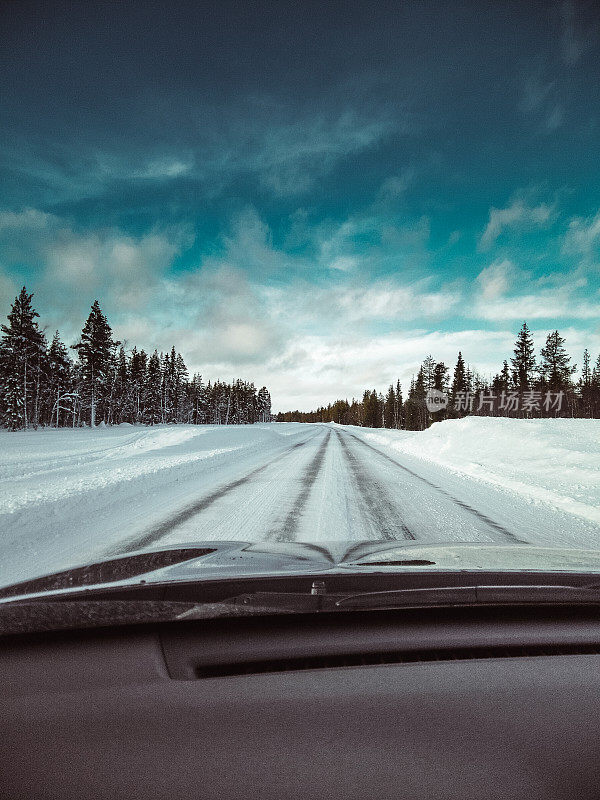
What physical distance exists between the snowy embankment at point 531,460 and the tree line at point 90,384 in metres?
40.3

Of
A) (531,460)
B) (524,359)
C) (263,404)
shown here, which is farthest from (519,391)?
(263,404)

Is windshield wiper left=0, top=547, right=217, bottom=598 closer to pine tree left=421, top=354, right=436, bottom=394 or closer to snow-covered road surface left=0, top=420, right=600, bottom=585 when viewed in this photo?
snow-covered road surface left=0, top=420, right=600, bottom=585

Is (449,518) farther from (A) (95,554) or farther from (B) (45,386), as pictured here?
(B) (45,386)

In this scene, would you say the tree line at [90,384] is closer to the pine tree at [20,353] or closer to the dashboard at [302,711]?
the pine tree at [20,353]

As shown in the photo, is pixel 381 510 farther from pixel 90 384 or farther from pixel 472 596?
pixel 90 384

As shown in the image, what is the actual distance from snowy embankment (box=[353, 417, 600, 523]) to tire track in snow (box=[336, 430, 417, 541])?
9.04ft

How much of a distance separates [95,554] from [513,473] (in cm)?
983

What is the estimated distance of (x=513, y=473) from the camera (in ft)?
33.1

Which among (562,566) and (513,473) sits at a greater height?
(562,566)

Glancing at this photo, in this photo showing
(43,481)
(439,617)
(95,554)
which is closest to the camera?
(439,617)

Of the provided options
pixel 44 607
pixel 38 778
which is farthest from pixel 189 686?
pixel 44 607

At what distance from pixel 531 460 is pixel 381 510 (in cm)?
812

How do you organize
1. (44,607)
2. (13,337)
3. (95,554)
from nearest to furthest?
(44,607) → (95,554) → (13,337)

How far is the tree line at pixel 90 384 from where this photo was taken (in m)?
40.3
